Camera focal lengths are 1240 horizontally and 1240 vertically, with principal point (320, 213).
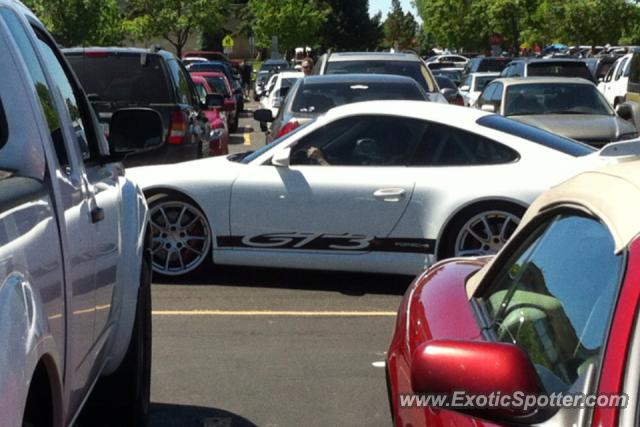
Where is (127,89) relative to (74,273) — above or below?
below

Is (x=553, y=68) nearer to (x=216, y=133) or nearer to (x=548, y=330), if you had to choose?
(x=216, y=133)

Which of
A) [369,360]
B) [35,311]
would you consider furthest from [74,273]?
[369,360]

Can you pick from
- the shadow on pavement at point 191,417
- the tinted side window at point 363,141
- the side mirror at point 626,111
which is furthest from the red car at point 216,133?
the shadow on pavement at point 191,417

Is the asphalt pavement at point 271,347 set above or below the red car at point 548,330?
below

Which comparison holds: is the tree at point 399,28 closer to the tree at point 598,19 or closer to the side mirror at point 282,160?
the tree at point 598,19

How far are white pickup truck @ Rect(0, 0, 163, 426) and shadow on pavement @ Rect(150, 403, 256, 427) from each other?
0.40 m

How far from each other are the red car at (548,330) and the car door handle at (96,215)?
1.29m

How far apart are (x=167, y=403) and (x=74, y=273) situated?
255 cm

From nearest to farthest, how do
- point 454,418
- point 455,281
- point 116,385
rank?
point 454,418, point 455,281, point 116,385

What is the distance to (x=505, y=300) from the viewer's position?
368 centimetres

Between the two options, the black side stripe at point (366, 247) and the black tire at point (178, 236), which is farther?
the black tire at point (178, 236)

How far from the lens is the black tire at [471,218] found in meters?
9.05

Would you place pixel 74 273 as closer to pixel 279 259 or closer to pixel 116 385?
pixel 116 385

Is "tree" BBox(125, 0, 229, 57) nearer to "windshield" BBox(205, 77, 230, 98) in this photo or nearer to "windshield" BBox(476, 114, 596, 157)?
"windshield" BBox(205, 77, 230, 98)
